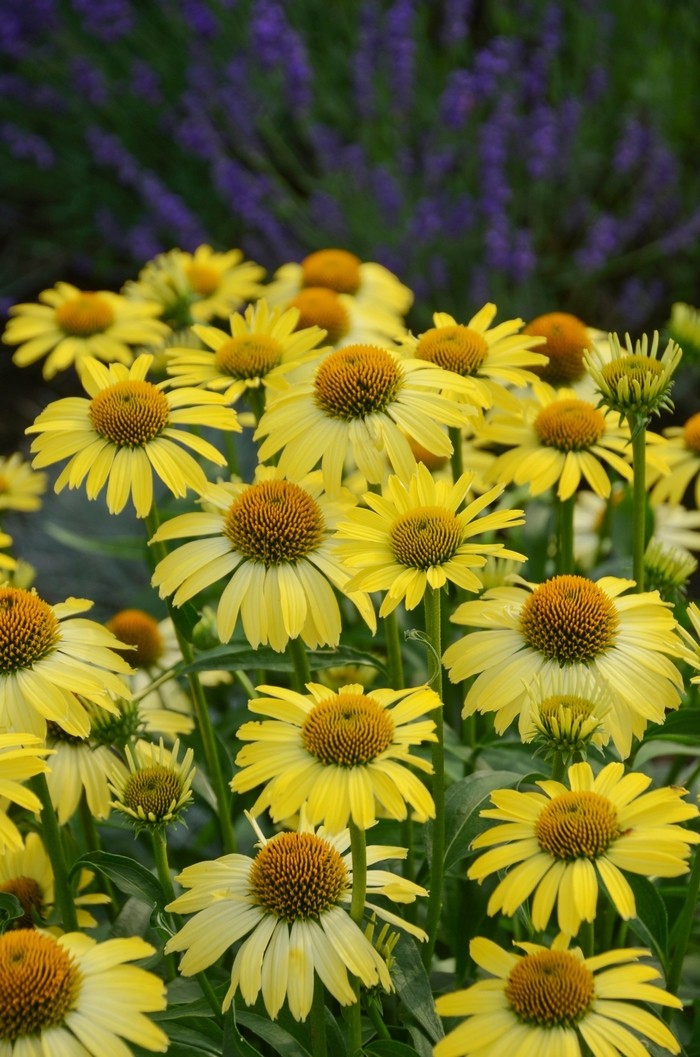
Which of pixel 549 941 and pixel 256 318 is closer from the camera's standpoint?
pixel 549 941

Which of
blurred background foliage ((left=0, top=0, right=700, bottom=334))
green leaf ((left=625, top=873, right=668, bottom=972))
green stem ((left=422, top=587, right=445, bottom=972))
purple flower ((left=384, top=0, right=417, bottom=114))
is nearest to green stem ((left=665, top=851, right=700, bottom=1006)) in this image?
green leaf ((left=625, top=873, right=668, bottom=972))

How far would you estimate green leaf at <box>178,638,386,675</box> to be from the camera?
1.24 meters

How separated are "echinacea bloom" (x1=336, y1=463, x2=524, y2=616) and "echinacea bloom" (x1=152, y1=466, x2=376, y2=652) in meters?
0.06

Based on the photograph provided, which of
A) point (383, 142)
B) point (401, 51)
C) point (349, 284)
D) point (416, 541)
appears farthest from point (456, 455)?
point (383, 142)

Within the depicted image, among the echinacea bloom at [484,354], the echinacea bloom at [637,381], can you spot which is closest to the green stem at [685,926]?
the echinacea bloom at [637,381]

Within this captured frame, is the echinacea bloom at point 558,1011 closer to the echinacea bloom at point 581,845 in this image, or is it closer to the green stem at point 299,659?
the echinacea bloom at point 581,845

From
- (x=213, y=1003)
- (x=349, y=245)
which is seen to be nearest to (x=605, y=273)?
(x=349, y=245)

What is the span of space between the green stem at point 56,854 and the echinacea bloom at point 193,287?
940 millimetres

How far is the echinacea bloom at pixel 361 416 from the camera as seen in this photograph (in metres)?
1.22

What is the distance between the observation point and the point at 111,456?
49.8 inches

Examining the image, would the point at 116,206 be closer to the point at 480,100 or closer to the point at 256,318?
the point at 480,100

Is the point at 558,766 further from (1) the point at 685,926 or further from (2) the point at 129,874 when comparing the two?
(2) the point at 129,874

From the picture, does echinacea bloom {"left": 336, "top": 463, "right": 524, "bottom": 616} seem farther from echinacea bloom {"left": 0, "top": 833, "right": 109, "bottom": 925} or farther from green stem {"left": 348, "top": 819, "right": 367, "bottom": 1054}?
echinacea bloom {"left": 0, "top": 833, "right": 109, "bottom": 925}

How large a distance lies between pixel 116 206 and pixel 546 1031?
4.45m
